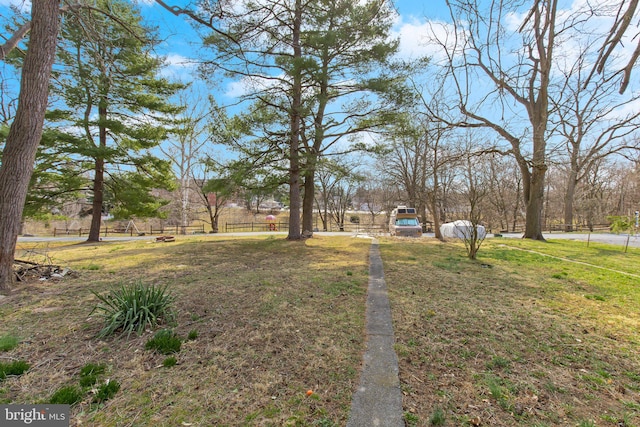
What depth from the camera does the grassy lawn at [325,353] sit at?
1897 millimetres

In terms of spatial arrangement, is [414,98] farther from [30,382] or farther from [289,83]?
[30,382]

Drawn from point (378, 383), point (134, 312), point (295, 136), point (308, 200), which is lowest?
point (378, 383)

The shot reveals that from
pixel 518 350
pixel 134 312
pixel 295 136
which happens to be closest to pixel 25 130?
pixel 134 312

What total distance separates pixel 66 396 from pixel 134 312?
1.13 meters

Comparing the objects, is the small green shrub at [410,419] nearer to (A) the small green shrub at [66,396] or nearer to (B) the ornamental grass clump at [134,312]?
(A) the small green shrub at [66,396]

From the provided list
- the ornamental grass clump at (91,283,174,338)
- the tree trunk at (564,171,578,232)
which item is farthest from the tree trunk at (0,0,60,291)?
the tree trunk at (564,171,578,232)

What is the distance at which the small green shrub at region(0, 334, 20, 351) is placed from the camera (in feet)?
8.51

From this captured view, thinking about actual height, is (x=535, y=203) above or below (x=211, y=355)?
above

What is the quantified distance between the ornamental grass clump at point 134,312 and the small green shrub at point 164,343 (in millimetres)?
275

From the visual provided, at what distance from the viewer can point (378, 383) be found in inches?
86.8

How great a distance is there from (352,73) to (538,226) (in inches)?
480

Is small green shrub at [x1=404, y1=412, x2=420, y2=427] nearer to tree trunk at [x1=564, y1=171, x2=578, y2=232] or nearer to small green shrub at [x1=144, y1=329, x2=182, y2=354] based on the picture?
small green shrub at [x1=144, y1=329, x2=182, y2=354]

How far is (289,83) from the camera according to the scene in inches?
423

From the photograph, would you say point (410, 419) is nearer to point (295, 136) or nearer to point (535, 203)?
point (295, 136)
